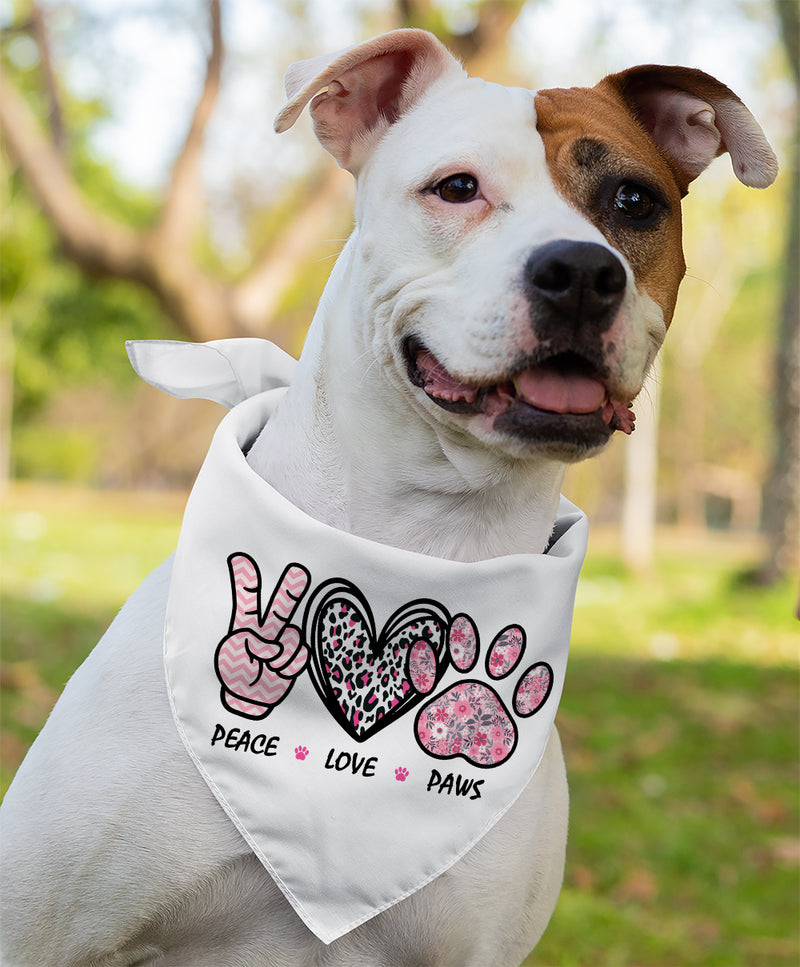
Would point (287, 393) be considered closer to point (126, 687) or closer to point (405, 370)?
point (405, 370)

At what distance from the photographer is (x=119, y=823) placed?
2.13 meters

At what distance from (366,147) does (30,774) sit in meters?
1.62

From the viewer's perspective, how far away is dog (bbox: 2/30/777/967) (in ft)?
6.69

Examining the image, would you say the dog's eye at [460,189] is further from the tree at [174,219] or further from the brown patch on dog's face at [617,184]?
the tree at [174,219]

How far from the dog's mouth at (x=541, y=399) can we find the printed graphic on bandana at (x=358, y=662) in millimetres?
499

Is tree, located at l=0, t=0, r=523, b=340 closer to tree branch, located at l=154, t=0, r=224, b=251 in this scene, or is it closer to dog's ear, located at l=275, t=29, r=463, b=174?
tree branch, located at l=154, t=0, r=224, b=251

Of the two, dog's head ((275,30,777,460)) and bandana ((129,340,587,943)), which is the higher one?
dog's head ((275,30,777,460))

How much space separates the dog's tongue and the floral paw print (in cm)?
58

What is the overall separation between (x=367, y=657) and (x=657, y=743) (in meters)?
4.56

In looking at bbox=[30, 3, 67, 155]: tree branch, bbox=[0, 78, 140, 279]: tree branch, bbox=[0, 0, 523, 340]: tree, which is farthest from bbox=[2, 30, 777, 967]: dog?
bbox=[30, 3, 67, 155]: tree branch

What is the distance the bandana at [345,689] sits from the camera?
2223 millimetres

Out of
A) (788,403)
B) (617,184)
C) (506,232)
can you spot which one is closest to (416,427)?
(506,232)

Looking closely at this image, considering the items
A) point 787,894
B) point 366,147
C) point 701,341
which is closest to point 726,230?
point 701,341

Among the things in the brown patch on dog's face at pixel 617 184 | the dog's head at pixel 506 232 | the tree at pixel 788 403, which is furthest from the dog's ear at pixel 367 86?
the tree at pixel 788 403
